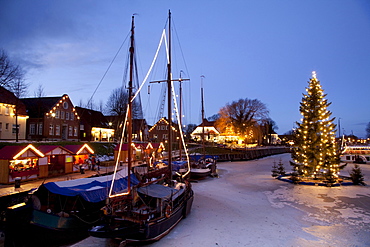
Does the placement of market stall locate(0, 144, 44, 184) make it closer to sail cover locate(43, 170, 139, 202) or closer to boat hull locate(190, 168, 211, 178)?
sail cover locate(43, 170, 139, 202)

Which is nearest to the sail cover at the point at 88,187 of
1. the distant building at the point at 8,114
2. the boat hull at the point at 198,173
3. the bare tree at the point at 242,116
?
the boat hull at the point at 198,173

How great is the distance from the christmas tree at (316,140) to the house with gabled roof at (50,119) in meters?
37.2

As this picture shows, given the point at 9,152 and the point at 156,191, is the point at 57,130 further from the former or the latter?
the point at 156,191

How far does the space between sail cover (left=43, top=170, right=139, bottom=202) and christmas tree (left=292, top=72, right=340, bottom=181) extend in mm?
17570

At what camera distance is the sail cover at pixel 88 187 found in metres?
12.6

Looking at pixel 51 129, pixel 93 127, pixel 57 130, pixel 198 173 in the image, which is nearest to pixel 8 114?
pixel 51 129

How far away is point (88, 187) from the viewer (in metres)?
13.8

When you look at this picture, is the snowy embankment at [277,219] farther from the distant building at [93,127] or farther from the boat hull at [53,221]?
the distant building at [93,127]

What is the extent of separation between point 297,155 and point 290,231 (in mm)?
14570

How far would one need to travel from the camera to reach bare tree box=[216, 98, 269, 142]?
64.8 metres

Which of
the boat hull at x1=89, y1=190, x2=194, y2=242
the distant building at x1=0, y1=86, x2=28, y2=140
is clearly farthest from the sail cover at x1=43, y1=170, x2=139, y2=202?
the distant building at x1=0, y1=86, x2=28, y2=140

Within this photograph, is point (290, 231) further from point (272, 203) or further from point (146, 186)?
point (146, 186)

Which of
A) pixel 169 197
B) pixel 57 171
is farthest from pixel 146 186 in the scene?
pixel 57 171

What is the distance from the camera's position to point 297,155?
2467 cm
